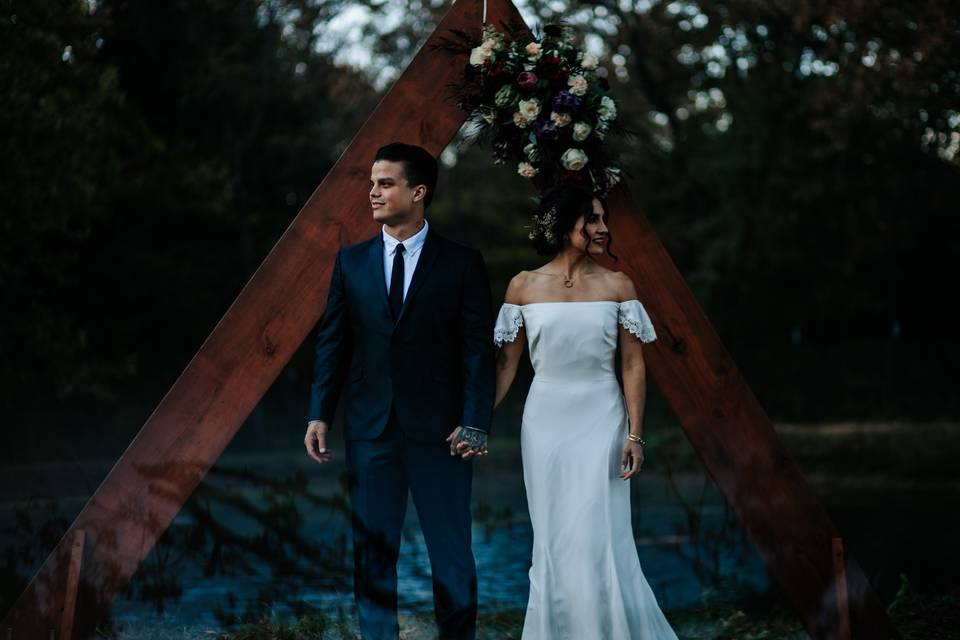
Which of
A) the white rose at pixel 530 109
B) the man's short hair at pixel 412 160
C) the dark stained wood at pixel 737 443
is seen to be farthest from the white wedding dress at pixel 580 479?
the white rose at pixel 530 109

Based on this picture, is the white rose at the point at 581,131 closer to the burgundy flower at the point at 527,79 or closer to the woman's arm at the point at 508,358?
the burgundy flower at the point at 527,79

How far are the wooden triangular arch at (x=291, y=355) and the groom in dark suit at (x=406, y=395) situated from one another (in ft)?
0.57

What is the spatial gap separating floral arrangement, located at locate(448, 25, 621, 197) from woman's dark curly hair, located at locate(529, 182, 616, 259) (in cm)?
5

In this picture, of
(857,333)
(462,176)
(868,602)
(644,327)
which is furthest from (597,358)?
(462,176)

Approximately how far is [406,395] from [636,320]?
0.95 meters

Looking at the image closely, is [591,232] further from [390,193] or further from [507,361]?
[390,193]

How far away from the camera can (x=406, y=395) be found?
13.3 ft

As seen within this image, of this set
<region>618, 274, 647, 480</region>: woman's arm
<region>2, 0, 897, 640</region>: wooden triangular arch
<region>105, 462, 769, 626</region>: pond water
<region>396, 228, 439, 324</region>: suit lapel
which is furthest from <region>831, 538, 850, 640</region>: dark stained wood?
<region>396, 228, 439, 324</region>: suit lapel

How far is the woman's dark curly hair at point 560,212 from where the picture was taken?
4.28 meters

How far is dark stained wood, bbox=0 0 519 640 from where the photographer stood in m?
4.11

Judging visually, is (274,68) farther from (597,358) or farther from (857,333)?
(597,358)

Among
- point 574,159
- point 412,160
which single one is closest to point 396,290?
point 412,160

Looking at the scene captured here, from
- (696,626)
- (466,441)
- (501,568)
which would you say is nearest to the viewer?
(466,441)

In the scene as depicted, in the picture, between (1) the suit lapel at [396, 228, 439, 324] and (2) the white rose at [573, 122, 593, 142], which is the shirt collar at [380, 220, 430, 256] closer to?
(1) the suit lapel at [396, 228, 439, 324]
